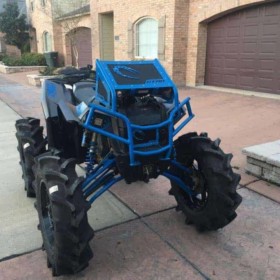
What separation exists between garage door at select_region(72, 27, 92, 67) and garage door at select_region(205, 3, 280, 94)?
9.30 meters

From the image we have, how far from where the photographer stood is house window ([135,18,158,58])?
1306cm

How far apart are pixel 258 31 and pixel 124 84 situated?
8.92m

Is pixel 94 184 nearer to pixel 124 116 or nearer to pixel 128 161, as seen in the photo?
pixel 128 161

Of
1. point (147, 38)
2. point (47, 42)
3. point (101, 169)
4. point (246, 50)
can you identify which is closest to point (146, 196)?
point (101, 169)


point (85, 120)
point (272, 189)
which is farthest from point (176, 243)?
point (272, 189)

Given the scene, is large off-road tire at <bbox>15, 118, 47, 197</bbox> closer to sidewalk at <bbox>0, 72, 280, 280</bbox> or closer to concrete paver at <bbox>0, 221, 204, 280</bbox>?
sidewalk at <bbox>0, 72, 280, 280</bbox>

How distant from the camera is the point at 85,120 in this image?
2.60m

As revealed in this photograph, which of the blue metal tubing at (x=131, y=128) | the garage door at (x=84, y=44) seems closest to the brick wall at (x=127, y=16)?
the garage door at (x=84, y=44)

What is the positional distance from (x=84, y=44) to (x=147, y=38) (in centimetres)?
736

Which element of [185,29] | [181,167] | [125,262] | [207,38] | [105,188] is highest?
[185,29]

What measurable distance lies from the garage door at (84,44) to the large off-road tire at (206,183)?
17345 millimetres

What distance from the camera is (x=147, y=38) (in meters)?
13.5

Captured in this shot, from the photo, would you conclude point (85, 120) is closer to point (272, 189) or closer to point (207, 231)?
point (207, 231)

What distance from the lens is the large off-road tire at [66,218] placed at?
2246 millimetres
